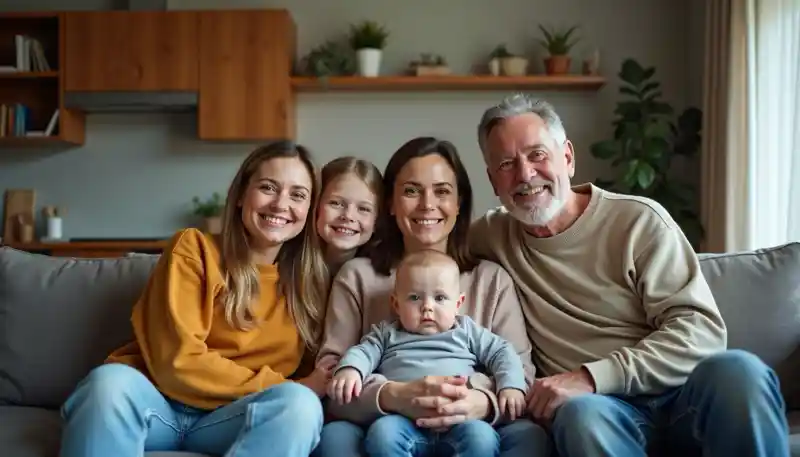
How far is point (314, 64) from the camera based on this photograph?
469 centimetres

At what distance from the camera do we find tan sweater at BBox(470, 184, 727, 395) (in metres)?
1.80

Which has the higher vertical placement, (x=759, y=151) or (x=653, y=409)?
(x=759, y=151)

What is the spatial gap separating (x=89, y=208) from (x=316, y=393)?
3615 millimetres

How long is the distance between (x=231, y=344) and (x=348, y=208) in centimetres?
46

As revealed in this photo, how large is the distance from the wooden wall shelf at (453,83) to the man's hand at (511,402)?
3070mm

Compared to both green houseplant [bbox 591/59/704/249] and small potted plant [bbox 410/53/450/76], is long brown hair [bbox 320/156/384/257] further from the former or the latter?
small potted plant [bbox 410/53/450/76]

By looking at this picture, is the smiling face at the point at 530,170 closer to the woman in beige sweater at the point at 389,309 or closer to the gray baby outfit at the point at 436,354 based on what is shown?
the woman in beige sweater at the point at 389,309

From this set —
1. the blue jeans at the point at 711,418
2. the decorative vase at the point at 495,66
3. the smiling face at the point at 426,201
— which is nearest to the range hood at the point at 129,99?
the decorative vase at the point at 495,66

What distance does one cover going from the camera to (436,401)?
68.8 inches

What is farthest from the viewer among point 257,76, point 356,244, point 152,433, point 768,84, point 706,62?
point 257,76

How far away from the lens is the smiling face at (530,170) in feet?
6.64

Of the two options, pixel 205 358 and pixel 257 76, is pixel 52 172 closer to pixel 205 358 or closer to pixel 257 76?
pixel 257 76

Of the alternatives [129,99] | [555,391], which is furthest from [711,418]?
[129,99]

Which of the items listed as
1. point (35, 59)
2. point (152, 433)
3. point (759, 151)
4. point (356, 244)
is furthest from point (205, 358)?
point (35, 59)
